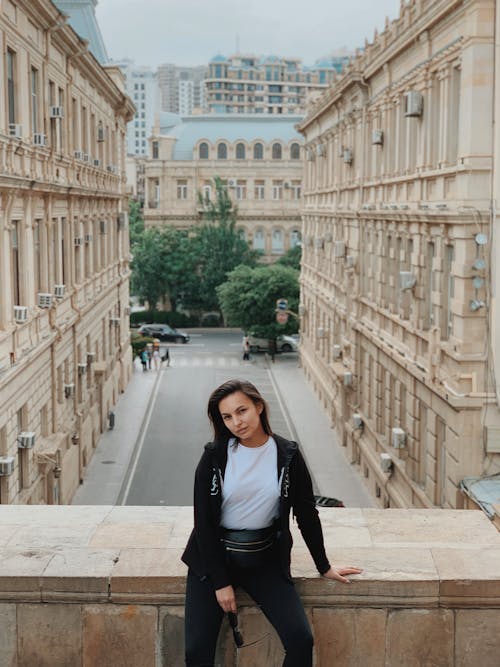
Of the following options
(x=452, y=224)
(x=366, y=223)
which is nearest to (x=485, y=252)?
(x=452, y=224)

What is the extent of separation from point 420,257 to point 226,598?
18.0 meters

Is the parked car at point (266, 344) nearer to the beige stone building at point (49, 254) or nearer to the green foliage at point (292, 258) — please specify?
the green foliage at point (292, 258)

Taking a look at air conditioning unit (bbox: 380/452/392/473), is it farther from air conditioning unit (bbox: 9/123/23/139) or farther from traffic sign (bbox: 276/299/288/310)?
traffic sign (bbox: 276/299/288/310)

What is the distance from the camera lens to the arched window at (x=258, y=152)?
82.6 meters

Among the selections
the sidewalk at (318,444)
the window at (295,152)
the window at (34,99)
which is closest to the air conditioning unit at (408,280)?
the sidewalk at (318,444)

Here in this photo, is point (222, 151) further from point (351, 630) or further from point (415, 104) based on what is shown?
point (351, 630)

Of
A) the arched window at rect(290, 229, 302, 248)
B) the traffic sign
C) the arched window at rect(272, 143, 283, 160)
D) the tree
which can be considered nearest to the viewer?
the traffic sign

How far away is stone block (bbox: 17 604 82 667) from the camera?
5852mm

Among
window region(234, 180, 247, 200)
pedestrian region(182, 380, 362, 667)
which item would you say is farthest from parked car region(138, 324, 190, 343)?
pedestrian region(182, 380, 362, 667)

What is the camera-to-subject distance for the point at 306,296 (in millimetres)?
51625

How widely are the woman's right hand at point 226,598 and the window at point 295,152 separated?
257 ft

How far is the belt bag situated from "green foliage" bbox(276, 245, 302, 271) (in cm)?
6946

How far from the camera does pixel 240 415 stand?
5.75m

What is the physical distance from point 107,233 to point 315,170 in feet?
39.5
